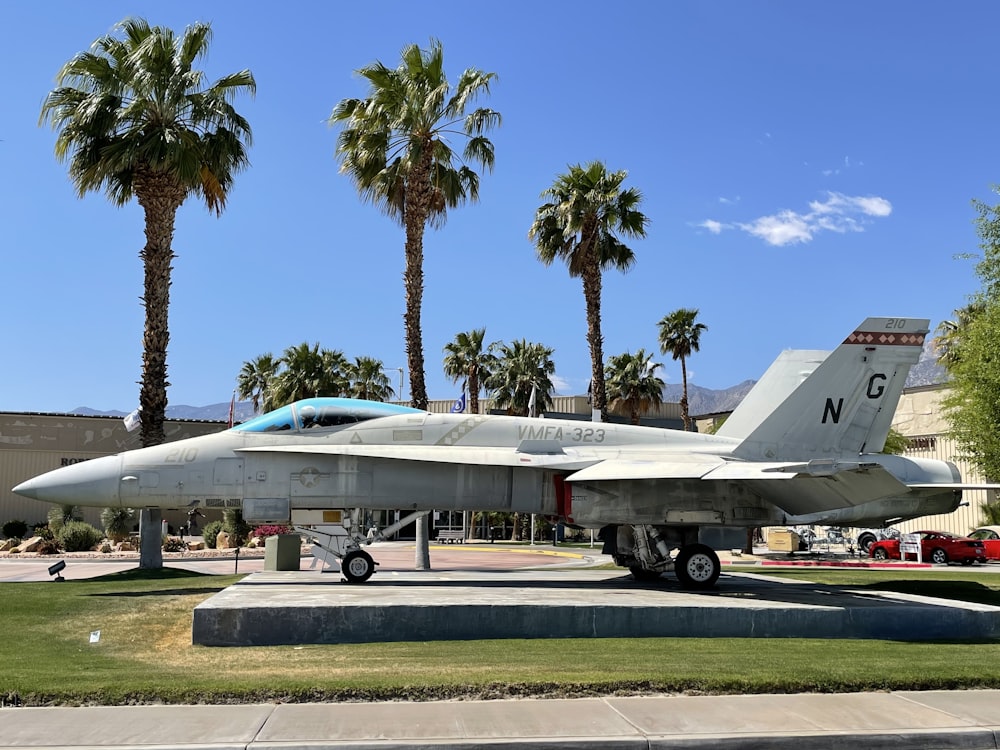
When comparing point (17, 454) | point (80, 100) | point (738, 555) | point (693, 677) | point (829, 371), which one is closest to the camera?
point (693, 677)

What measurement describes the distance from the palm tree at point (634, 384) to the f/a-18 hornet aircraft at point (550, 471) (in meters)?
44.2

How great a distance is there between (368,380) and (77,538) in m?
23.7

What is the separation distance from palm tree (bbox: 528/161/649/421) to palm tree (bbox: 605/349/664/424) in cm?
2639

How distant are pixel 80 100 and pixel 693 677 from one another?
71.7 feet

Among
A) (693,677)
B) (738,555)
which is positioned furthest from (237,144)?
(738,555)

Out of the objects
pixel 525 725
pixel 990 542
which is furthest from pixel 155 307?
pixel 990 542

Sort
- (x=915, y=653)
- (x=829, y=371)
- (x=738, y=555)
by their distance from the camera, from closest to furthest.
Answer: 1. (x=915, y=653)
2. (x=829, y=371)
3. (x=738, y=555)

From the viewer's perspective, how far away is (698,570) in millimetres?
15336

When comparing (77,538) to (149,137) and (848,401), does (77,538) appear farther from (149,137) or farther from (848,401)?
(848,401)

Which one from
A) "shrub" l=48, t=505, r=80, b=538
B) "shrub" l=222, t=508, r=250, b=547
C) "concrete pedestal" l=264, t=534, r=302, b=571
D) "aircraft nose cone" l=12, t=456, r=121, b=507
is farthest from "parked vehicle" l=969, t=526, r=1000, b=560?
"shrub" l=48, t=505, r=80, b=538

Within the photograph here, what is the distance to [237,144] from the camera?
23.8 metres

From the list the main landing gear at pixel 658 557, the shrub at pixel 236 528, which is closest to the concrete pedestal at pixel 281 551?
the main landing gear at pixel 658 557

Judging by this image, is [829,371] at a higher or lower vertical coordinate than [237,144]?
lower

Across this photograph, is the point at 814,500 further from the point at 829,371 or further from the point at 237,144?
the point at 237,144
